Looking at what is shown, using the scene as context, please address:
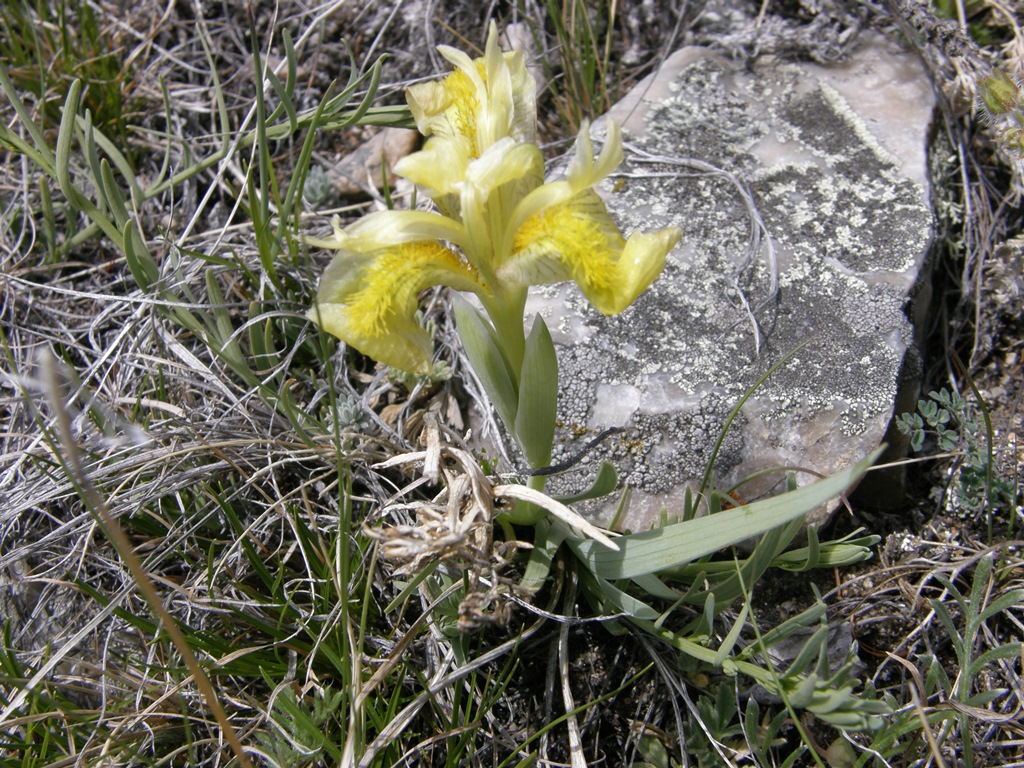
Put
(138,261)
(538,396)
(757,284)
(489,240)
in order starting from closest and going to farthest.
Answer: (489,240)
(538,396)
(138,261)
(757,284)

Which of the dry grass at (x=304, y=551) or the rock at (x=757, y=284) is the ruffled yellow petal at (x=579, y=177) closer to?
the dry grass at (x=304, y=551)

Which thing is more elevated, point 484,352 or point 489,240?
point 489,240

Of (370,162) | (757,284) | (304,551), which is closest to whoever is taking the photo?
(304,551)

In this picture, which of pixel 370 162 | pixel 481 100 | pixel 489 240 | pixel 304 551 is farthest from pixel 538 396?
pixel 370 162

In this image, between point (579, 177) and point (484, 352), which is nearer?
point (579, 177)

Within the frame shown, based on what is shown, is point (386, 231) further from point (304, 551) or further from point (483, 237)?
point (304, 551)

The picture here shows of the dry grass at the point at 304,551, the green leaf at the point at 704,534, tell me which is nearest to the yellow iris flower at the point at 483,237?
the dry grass at the point at 304,551
